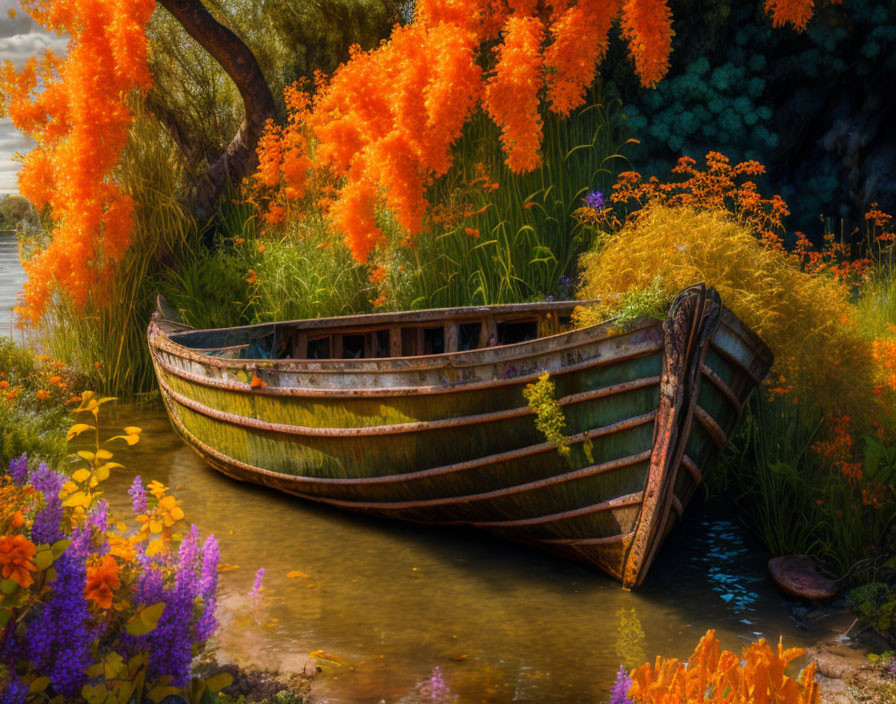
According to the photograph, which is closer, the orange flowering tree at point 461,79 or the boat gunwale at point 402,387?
the boat gunwale at point 402,387

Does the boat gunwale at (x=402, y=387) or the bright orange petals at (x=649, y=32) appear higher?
the bright orange petals at (x=649, y=32)

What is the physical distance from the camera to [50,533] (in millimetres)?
2881

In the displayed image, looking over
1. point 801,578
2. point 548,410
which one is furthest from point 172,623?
point 801,578

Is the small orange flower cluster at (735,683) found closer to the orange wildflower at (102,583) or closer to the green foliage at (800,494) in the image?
the orange wildflower at (102,583)

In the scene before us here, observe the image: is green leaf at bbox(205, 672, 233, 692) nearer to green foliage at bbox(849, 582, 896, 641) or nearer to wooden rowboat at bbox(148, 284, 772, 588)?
wooden rowboat at bbox(148, 284, 772, 588)

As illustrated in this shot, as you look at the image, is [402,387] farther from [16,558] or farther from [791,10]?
[791,10]

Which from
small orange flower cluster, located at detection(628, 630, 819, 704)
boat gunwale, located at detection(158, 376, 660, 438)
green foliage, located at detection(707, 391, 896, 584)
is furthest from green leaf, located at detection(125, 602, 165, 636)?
green foliage, located at detection(707, 391, 896, 584)

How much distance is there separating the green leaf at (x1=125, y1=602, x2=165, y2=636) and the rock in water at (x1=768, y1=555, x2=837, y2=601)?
12.3 feet

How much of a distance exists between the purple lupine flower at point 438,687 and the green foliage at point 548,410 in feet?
5.05

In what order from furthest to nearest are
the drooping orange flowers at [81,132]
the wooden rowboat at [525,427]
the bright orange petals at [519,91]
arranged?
1. the drooping orange flowers at [81,132]
2. the bright orange petals at [519,91]
3. the wooden rowboat at [525,427]

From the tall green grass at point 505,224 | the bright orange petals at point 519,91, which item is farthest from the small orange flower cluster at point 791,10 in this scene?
the bright orange petals at point 519,91

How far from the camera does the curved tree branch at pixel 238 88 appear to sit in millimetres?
11844

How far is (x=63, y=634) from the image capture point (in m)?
2.69

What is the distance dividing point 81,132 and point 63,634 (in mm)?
8320
